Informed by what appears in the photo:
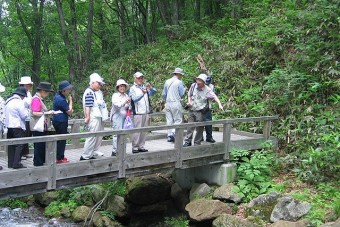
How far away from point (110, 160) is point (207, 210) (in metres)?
2.82

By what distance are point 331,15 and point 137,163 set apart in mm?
8705

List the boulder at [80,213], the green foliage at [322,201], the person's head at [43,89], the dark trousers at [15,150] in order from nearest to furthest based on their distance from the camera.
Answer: the dark trousers at [15,150] → the person's head at [43,89] → the green foliage at [322,201] → the boulder at [80,213]

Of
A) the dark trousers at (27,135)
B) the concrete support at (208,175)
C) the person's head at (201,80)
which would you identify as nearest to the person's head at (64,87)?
the dark trousers at (27,135)

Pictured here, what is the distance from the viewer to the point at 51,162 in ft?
24.8

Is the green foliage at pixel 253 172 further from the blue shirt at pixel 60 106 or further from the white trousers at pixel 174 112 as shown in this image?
the blue shirt at pixel 60 106

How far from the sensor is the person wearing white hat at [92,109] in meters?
8.33

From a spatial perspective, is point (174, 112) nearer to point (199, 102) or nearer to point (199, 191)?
point (199, 102)

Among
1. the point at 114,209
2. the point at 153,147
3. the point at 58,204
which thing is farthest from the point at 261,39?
the point at 58,204

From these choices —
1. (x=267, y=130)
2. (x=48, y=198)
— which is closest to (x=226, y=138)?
(x=267, y=130)

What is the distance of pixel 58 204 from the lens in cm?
1336

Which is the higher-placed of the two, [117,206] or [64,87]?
[64,87]

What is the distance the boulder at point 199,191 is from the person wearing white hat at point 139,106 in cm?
229

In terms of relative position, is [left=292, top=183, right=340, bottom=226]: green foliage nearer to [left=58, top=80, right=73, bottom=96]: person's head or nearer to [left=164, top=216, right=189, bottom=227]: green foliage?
[left=164, top=216, right=189, bottom=227]: green foliage

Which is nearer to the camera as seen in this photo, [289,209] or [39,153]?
[39,153]
